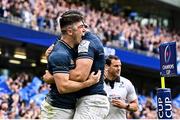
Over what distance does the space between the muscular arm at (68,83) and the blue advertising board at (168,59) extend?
8.08ft

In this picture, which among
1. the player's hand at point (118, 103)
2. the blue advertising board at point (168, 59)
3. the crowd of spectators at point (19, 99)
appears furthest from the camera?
the crowd of spectators at point (19, 99)

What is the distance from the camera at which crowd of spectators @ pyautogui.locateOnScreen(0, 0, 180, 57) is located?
19.4 metres

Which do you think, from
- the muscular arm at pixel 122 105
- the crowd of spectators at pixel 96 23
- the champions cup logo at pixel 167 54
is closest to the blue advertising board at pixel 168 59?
the champions cup logo at pixel 167 54

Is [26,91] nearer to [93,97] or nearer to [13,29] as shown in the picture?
[13,29]

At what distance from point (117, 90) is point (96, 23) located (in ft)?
54.9

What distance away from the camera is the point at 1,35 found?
62.9ft

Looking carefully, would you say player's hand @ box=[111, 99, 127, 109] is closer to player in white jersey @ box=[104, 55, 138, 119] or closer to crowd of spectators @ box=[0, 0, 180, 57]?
player in white jersey @ box=[104, 55, 138, 119]

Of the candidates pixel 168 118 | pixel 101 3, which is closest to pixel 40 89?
pixel 168 118

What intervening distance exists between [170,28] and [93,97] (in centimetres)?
3159

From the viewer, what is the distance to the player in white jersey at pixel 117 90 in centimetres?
763

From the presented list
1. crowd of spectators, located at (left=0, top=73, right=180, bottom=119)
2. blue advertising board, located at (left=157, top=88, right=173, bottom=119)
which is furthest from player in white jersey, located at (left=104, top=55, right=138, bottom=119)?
crowd of spectators, located at (left=0, top=73, right=180, bottom=119)

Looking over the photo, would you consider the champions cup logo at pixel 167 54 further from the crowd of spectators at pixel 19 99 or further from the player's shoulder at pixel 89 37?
the crowd of spectators at pixel 19 99

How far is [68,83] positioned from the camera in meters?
5.30

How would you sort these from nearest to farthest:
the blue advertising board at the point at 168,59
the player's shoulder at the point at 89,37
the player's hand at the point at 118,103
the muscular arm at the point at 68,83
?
the muscular arm at the point at 68,83, the player's shoulder at the point at 89,37, the player's hand at the point at 118,103, the blue advertising board at the point at 168,59
